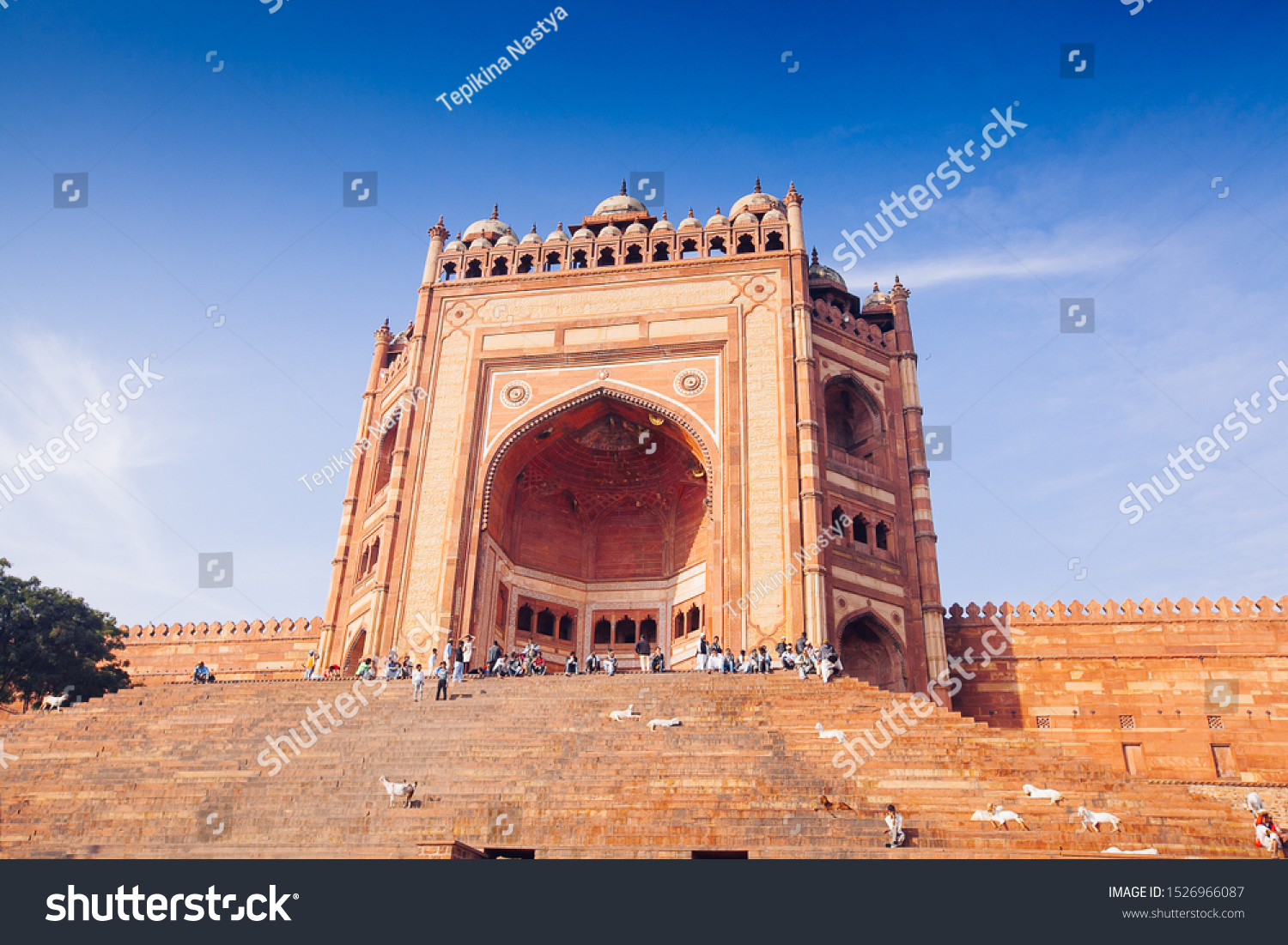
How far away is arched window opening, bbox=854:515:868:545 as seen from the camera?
984 inches

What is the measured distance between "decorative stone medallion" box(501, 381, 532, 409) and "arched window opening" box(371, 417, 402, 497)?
4.03 meters

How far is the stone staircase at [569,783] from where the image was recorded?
1161cm

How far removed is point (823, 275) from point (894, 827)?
20742 mm

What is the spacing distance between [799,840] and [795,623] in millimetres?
10580

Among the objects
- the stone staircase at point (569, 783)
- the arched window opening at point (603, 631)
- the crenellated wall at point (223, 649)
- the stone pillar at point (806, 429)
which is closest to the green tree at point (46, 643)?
the crenellated wall at point (223, 649)

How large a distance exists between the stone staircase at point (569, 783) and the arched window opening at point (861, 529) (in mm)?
7905

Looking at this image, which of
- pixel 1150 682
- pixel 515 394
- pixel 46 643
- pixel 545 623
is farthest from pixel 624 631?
pixel 46 643

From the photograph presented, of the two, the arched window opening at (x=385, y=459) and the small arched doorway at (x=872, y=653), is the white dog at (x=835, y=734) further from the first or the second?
the arched window opening at (x=385, y=459)

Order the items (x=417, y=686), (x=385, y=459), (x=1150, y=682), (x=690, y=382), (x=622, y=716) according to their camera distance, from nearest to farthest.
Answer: (x=622, y=716)
(x=417, y=686)
(x=1150, y=682)
(x=690, y=382)
(x=385, y=459)

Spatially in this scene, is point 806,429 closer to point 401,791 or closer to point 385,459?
point 385,459

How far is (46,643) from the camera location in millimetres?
23250

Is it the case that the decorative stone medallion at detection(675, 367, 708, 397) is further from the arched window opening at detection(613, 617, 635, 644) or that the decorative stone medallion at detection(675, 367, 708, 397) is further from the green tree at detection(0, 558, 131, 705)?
the green tree at detection(0, 558, 131, 705)

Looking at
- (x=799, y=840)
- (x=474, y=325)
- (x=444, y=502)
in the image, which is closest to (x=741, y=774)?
(x=799, y=840)
